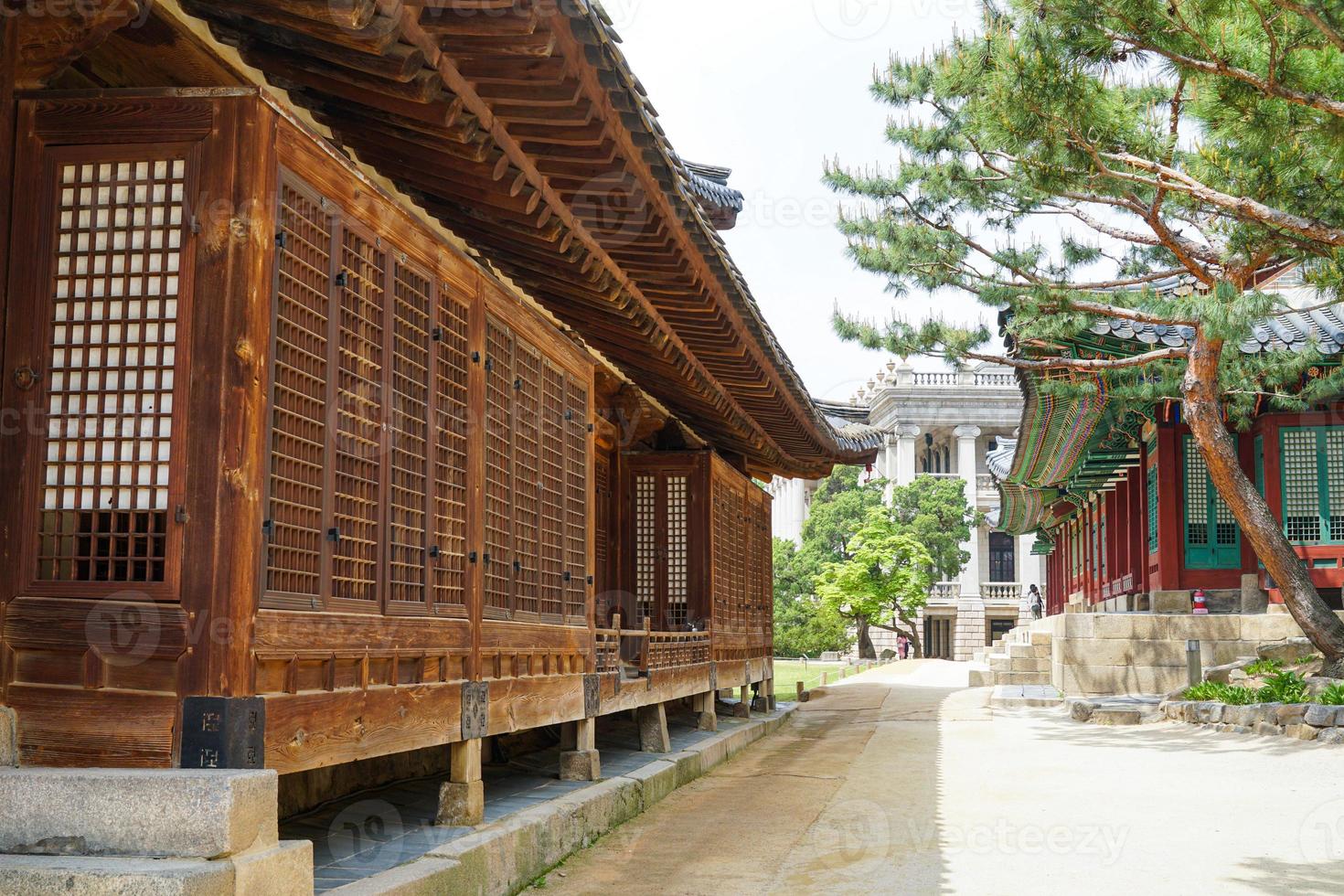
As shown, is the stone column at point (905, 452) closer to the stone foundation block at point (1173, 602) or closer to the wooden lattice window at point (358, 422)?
the stone foundation block at point (1173, 602)

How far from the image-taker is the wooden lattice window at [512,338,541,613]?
812cm

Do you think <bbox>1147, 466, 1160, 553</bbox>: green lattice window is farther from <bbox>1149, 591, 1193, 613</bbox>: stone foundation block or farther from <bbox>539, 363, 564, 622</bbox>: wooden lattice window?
<bbox>539, 363, 564, 622</bbox>: wooden lattice window

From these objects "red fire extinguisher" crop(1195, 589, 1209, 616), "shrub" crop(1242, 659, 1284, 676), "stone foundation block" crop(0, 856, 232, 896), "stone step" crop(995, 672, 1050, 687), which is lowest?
"stone step" crop(995, 672, 1050, 687)

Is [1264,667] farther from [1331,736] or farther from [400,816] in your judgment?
[400,816]

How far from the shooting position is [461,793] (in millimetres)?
7023

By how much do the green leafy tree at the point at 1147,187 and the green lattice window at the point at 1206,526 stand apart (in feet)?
5.44

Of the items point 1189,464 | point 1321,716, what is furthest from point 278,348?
point 1189,464

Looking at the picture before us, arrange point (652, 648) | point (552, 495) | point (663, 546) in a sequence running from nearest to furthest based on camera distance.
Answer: point (552, 495)
point (652, 648)
point (663, 546)

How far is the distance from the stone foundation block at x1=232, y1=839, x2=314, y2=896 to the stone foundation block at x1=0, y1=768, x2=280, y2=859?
0.28ft

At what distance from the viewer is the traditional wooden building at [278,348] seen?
457cm

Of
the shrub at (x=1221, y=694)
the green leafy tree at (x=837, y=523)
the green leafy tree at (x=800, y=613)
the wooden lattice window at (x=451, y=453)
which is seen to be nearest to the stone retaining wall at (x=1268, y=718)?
the shrub at (x=1221, y=694)

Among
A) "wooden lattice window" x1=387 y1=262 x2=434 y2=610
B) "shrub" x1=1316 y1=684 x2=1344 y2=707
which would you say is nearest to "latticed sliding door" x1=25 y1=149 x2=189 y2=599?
"wooden lattice window" x1=387 y1=262 x2=434 y2=610

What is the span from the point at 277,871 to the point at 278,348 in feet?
6.50

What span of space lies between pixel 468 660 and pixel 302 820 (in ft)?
5.18
